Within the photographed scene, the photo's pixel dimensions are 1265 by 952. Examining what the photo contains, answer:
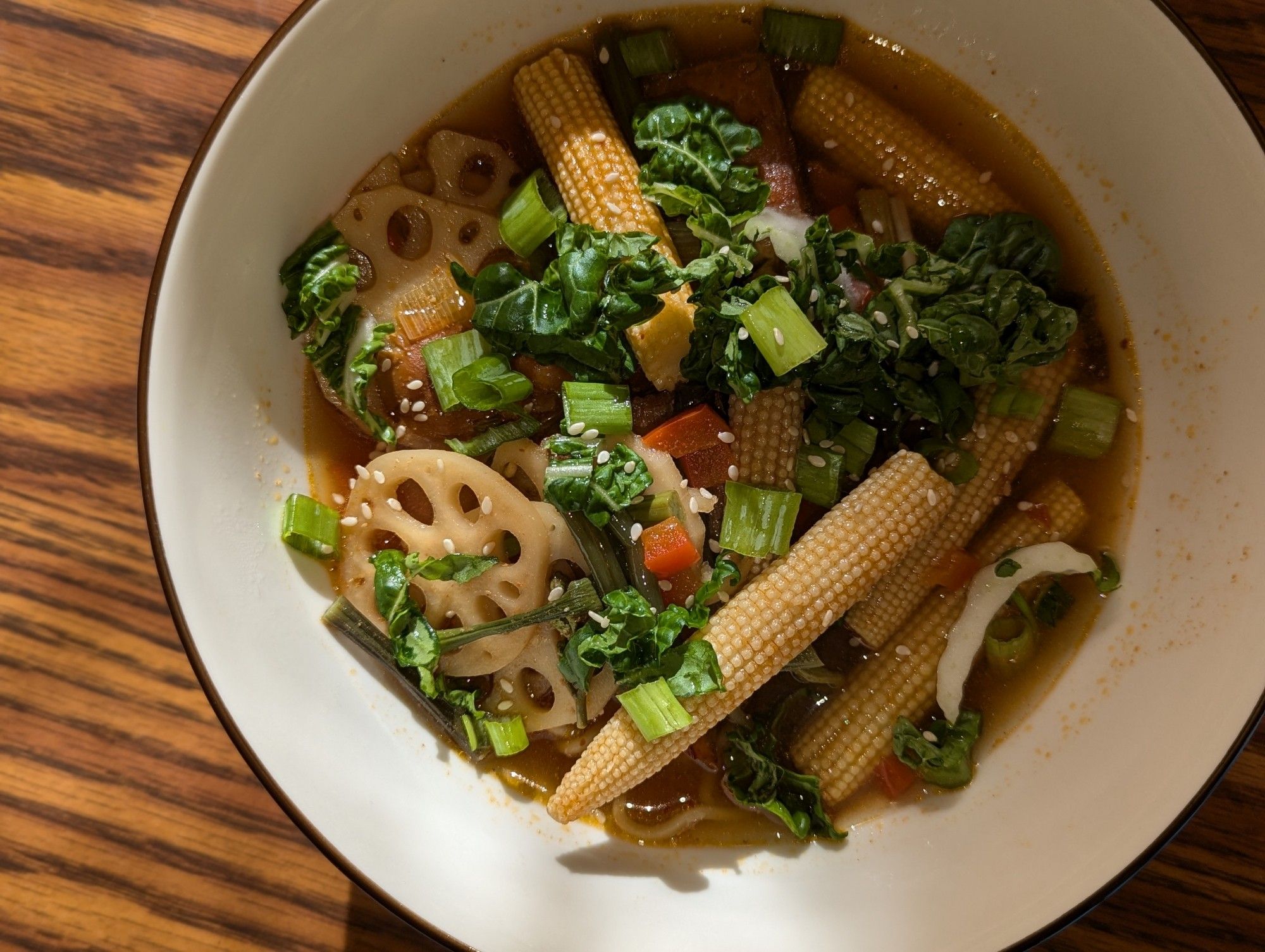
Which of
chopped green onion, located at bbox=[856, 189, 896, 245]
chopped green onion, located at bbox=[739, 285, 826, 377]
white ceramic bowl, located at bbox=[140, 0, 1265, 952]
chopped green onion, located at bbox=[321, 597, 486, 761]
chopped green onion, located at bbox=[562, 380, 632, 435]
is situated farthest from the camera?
chopped green onion, located at bbox=[856, 189, 896, 245]

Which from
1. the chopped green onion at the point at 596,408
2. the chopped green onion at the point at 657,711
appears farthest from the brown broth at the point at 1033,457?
the chopped green onion at the point at 596,408

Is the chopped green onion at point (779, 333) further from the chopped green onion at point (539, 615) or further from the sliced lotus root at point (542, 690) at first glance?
the sliced lotus root at point (542, 690)

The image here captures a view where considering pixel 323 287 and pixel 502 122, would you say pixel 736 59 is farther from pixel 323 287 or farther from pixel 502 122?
pixel 323 287

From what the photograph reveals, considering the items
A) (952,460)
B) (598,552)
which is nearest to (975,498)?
(952,460)

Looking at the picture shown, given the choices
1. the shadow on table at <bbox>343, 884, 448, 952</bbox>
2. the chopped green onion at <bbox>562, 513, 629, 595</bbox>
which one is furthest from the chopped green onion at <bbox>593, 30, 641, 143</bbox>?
the shadow on table at <bbox>343, 884, 448, 952</bbox>

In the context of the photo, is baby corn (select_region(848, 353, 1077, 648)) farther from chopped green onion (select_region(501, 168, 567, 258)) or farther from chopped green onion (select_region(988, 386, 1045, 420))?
Result: chopped green onion (select_region(501, 168, 567, 258))

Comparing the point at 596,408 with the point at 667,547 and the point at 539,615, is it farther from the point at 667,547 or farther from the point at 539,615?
the point at 539,615

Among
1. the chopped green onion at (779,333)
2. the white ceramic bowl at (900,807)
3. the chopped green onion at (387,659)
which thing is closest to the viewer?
the white ceramic bowl at (900,807)
